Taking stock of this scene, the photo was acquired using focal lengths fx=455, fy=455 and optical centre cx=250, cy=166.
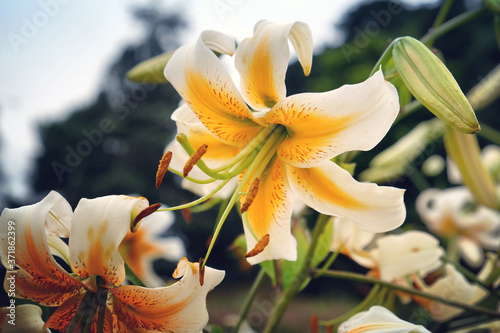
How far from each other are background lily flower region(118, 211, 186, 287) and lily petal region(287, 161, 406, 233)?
27 centimetres

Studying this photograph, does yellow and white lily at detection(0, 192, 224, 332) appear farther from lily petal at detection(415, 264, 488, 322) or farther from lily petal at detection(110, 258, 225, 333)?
lily petal at detection(415, 264, 488, 322)

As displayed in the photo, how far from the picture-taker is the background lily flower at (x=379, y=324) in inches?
13.3

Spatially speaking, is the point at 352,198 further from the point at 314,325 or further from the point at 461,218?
the point at 461,218

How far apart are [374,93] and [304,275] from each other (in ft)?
0.77

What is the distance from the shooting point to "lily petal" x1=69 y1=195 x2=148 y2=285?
0.30m

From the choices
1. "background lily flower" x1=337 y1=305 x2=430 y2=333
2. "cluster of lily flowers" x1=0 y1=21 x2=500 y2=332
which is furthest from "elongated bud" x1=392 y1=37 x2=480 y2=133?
"background lily flower" x1=337 y1=305 x2=430 y2=333

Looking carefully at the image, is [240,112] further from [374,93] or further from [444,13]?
[444,13]

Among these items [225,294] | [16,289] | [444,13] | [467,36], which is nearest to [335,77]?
[467,36]

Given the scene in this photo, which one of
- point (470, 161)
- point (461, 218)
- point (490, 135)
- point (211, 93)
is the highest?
point (211, 93)

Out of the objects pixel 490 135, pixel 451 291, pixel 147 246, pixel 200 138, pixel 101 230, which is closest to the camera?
pixel 101 230

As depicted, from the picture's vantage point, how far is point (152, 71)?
479 mm

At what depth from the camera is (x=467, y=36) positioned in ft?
19.4

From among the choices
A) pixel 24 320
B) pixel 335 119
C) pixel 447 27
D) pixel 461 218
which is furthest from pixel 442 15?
pixel 461 218

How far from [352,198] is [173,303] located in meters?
0.15
